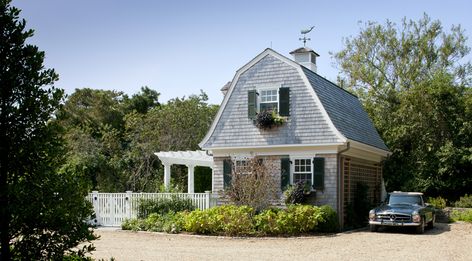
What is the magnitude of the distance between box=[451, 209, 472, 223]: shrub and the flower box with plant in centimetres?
830

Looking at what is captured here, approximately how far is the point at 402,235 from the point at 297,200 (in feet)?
12.4

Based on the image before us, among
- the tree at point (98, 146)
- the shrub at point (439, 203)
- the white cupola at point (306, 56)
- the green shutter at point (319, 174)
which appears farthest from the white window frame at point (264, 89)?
the shrub at point (439, 203)

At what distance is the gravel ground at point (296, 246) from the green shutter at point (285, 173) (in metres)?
3.07

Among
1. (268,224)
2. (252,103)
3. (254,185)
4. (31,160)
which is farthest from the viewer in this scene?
(252,103)

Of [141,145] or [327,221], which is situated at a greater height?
[141,145]

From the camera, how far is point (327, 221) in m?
18.0

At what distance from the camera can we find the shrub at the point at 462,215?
2180 centimetres

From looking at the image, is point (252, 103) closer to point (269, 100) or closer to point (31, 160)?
point (269, 100)

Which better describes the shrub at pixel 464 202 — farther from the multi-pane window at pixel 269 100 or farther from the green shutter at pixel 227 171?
the green shutter at pixel 227 171

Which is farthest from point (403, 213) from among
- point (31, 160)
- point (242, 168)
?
point (31, 160)

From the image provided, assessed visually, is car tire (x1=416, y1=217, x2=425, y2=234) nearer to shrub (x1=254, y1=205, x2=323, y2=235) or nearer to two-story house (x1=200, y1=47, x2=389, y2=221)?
two-story house (x1=200, y1=47, x2=389, y2=221)

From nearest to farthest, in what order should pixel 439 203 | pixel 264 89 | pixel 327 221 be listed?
pixel 327 221
pixel 264 89
pixel 439 203

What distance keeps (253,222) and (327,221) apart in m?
2.47

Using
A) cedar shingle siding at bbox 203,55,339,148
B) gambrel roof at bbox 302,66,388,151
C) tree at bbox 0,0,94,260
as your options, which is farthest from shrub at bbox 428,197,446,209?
tree at bbox 0,0,94,260
